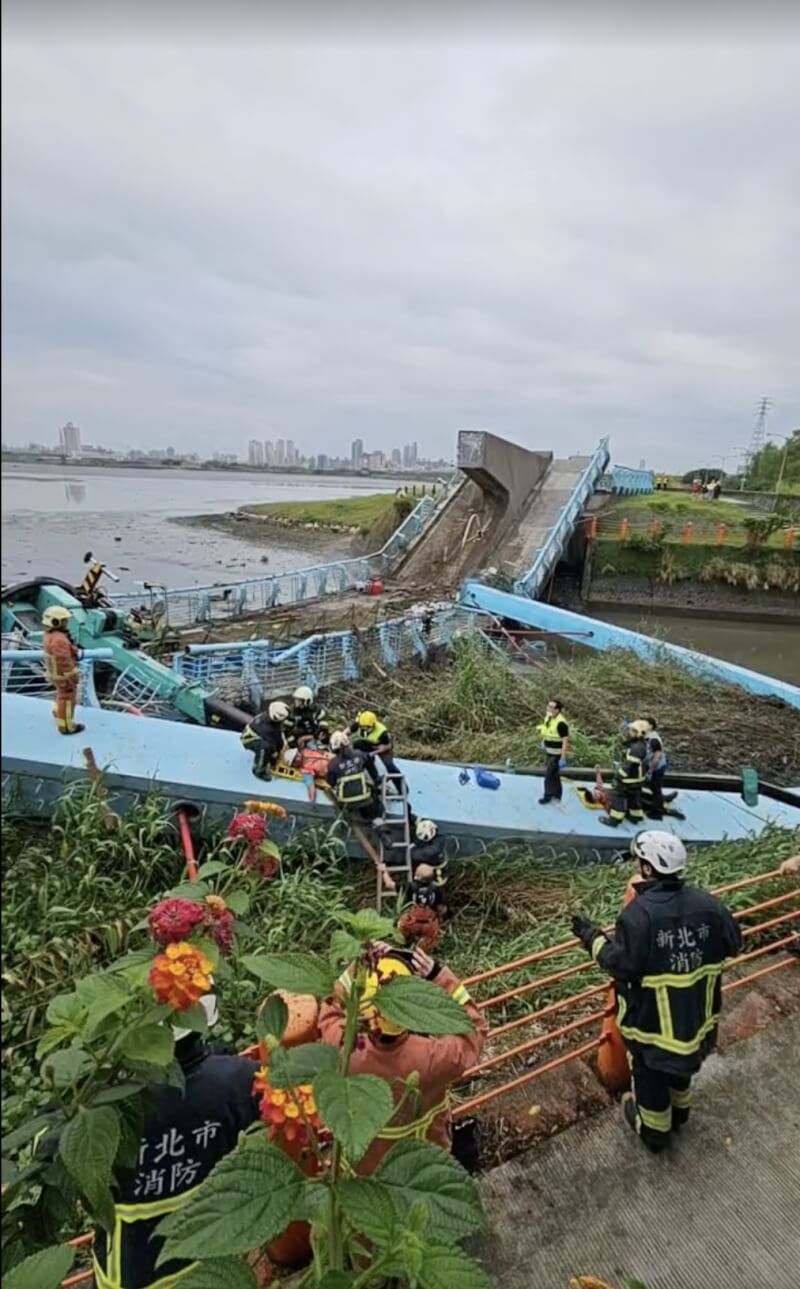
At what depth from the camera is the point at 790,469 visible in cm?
505

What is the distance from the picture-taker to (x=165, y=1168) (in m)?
1.49

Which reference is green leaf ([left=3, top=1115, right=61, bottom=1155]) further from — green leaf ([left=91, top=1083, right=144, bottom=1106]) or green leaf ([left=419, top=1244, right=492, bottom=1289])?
green leaf ([left=419, top=1244, right=492, bottom=1289])

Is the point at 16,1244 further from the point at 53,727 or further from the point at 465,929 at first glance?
the point at 53,727

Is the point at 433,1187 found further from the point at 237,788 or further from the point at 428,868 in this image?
the point at 237,788

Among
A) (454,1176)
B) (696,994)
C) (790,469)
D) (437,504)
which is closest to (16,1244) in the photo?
(454,1176)

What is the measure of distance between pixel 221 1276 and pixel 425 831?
3.92 metres

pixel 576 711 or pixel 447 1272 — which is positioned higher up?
pixel 447 1272

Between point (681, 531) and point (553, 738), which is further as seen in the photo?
point (681, 531)

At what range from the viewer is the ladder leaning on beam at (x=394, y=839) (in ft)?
15.9

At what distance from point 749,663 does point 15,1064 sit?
14.8 metres

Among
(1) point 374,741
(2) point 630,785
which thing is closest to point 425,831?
(1) point 374,741

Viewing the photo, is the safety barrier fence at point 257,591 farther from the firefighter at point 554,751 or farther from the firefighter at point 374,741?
the firefighter at point 554,751

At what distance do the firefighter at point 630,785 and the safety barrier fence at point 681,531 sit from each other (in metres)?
12.3

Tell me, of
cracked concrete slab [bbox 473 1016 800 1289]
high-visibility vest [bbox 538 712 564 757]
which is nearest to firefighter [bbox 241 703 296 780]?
high-visibility vest [bbox 538 712 564 757]
